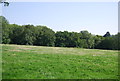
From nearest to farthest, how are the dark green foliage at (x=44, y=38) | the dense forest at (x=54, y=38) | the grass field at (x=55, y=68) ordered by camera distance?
the grass field at (x=55, y=68) < the dense forest at (x=54, y=38) < the dark green foliage at (x=44, y=38)

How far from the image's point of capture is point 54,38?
115 m

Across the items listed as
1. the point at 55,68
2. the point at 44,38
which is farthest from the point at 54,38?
the point at 55,68

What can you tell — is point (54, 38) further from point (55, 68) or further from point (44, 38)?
point (55, 68)

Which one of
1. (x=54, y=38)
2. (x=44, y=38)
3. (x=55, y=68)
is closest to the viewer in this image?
(x=55, y=68)

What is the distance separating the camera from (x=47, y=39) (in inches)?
4508

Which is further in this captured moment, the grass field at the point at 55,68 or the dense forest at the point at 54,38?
the dense forest at the point at 54,38

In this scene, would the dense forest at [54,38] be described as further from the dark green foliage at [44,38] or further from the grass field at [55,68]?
the grass field at [55,68]

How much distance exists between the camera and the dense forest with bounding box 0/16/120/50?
108438 mm

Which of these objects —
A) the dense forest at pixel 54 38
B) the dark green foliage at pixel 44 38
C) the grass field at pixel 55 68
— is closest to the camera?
the grass field at pixel 55 68

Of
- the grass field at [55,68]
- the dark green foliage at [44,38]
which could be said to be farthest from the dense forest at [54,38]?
A: the grass field at [55,68]

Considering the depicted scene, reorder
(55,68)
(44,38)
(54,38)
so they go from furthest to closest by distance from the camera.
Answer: (54,38), (44,38), (55,68)

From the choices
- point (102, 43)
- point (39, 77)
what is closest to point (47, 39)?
point (102, 43)

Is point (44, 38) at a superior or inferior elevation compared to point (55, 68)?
superior

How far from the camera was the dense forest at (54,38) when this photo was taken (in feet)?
356
